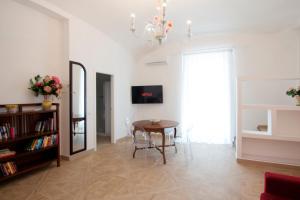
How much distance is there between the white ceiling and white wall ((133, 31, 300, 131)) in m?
0.38

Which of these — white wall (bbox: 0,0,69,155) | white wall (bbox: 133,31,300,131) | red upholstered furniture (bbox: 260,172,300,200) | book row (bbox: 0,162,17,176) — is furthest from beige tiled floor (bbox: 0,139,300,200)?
white wall (bbox: 133,31,300,131)

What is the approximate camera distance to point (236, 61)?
16.7 feet

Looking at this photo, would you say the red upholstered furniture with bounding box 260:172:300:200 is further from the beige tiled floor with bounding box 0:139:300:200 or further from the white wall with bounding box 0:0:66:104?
the white wall with bounding box 0:0:66:104

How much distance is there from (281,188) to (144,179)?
190cm

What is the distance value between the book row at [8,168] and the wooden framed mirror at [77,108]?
108 cm

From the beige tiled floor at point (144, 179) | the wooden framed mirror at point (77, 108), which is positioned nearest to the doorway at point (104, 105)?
the wooden framed mirror at point (77, 108)

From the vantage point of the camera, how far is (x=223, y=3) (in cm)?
346

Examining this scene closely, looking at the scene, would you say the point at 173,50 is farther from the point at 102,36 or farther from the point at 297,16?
the point at 297,16

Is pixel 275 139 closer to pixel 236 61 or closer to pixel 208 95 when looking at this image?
pixel 208 95

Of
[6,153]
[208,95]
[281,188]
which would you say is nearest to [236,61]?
[208,95]

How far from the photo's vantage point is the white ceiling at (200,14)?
3.45 metres

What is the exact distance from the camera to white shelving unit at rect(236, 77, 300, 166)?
128 inches

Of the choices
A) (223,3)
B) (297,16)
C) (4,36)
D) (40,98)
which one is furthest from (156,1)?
(297,16)

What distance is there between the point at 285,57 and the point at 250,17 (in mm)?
1672
